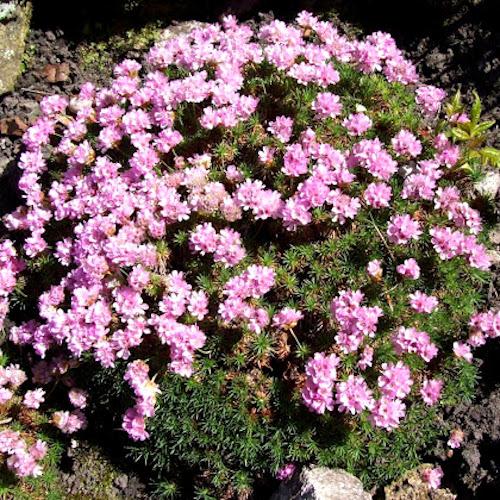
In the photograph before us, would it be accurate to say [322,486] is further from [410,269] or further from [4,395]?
[4,395]

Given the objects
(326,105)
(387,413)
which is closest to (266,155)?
(326,105)

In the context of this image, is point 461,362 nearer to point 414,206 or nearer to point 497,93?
point 414,206

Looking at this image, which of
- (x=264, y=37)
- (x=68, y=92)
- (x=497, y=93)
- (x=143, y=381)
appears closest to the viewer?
(x=143, y=381)

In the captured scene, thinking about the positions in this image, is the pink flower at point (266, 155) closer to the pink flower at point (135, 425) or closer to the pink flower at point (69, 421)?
the pink flower at point (135, 425)

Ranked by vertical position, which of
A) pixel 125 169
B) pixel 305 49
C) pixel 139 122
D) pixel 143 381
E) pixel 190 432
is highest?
pixel 305 49

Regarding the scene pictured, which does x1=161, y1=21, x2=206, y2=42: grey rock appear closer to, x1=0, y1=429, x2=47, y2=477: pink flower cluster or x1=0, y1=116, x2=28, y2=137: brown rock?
x1=0, y1=116, x2=28, y2=137: brown rock

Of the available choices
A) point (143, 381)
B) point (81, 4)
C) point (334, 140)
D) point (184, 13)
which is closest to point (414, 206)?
point (334, 140)
